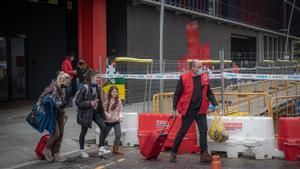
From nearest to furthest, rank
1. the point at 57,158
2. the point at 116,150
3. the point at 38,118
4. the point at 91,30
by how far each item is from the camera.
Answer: the point at 38,118 < the point at 57,158 < the point at 116,150 < the point at 91,30

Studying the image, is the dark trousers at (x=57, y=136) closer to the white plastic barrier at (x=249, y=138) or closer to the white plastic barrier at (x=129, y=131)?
the white plastic barrier at (x=129, y=131)

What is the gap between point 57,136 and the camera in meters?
7.99

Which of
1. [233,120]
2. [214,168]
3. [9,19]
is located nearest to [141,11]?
[9,19]

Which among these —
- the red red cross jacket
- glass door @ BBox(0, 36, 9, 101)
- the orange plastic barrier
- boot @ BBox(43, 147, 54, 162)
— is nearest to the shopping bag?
the red red cross jacket

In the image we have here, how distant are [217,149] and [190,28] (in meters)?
14.5

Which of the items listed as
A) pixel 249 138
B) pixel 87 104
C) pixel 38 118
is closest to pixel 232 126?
pixel 249 138

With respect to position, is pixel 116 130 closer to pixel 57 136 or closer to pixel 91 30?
pixel 57 136

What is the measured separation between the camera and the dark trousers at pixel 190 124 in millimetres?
8047

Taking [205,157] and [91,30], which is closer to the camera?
[205,157]

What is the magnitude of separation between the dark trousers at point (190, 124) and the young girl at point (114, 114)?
1.31m

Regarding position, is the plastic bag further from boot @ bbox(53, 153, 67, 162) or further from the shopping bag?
boot @ bbox(53, 153, 67, 162)

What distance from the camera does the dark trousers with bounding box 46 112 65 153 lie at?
26.2ft

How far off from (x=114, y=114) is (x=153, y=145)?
1.18m

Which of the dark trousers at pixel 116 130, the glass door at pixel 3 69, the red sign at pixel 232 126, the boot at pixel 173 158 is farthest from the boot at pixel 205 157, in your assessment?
the glass door at pixel 3 69
